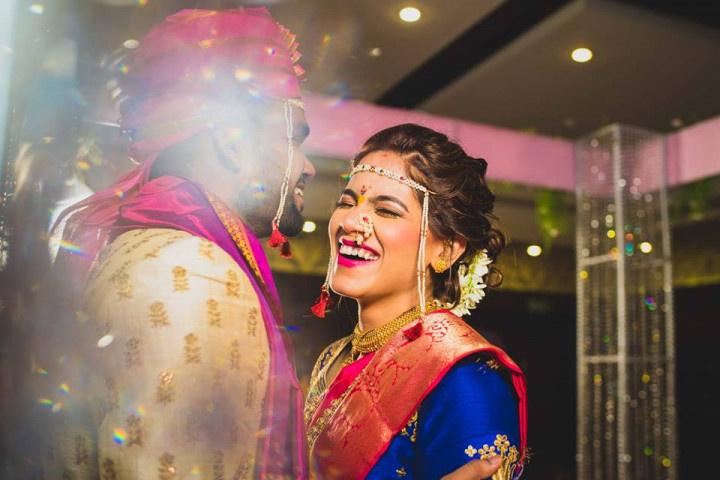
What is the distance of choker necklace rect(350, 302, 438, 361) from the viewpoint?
1076mm

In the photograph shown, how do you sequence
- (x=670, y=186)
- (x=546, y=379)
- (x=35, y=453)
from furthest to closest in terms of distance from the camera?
(x=670, y=186)
(x=546, y=379)
(x=35, y=453)

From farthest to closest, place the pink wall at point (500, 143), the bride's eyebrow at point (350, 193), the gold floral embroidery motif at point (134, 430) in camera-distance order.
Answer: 1. the bride's eyebrow at point (350, 193)
2. the pink wall at point (500, 143)
3. the gold floral embroidery motif at point (134, 430)

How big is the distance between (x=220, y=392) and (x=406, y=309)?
486 mm

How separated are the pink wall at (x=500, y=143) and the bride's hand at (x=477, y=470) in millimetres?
415

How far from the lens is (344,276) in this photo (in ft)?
3.00

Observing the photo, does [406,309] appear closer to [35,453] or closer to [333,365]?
[333,365]

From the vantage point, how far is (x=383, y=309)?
1049 millimetres

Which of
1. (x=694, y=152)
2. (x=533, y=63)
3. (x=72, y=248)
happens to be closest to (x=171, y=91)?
(x=72, y=248)

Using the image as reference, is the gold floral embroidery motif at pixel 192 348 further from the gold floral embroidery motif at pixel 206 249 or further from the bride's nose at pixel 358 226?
the bride's nose at pixel 358 226

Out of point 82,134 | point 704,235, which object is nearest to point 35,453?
point 82,134

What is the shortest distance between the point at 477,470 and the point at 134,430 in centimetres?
45

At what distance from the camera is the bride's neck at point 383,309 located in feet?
3.36

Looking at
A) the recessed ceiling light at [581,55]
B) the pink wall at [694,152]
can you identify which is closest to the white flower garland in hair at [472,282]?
the recessed ceiling light at [581,55]

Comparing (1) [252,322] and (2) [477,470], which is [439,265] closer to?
(2) [477,470]
